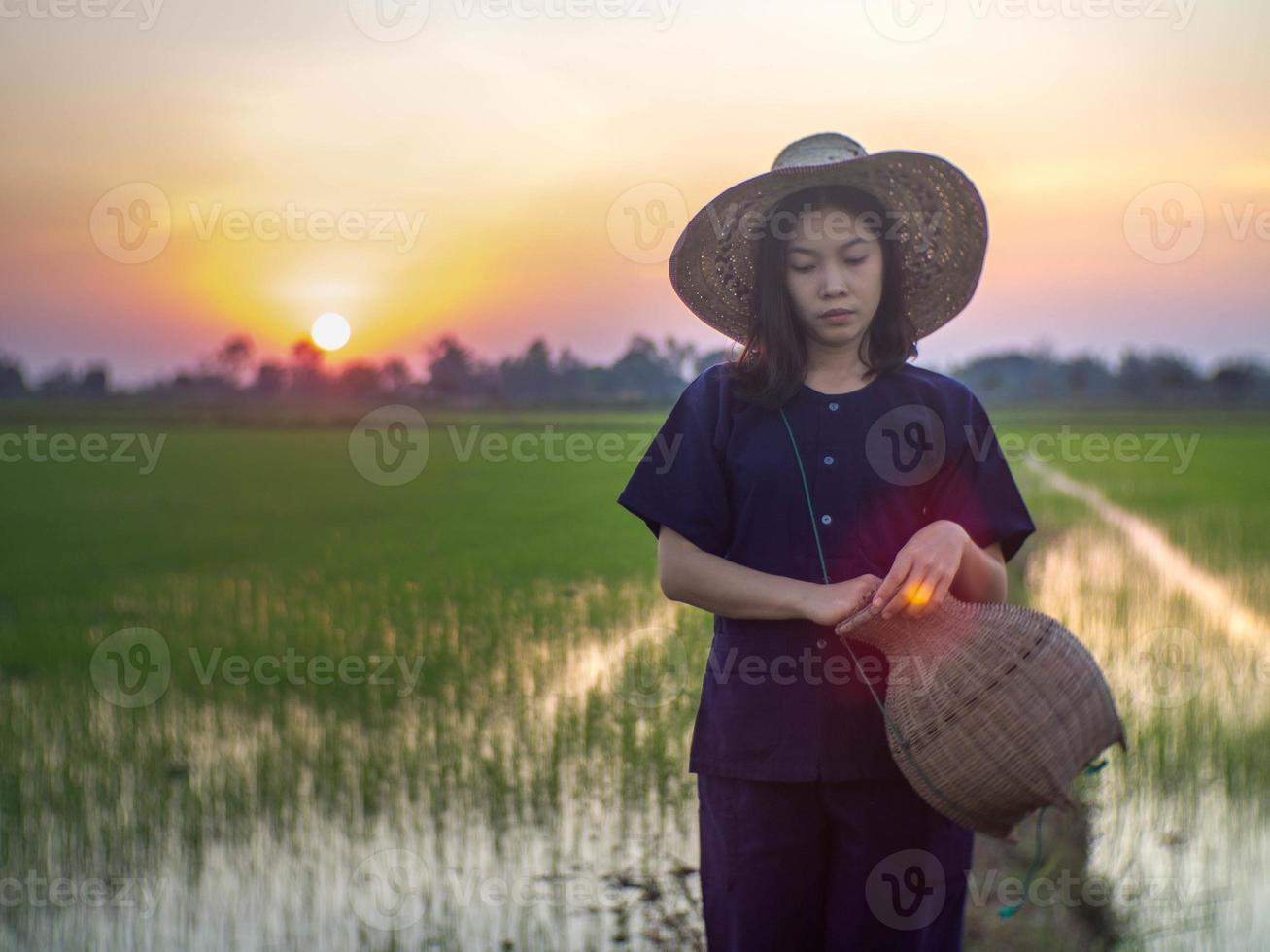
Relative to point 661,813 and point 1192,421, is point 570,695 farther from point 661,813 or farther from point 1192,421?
point 1192,421

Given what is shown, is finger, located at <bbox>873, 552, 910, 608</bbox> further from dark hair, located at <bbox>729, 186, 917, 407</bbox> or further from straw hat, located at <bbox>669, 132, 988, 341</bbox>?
straw hat, located at <bbox>669, 132, 988, 341</bbox>

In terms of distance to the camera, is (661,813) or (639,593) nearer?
(661,813)

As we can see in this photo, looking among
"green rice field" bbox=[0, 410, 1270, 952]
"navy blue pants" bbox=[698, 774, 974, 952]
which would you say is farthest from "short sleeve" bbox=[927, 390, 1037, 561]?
"green rice field" bbox=[0, 410, 1270, 952]

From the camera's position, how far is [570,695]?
4.91 meters

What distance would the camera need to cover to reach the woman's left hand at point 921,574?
1.60m

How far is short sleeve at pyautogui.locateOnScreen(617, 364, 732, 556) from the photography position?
1773 mm

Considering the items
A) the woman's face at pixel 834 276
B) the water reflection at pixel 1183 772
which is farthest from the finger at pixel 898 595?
the water reflection at pixel 1183 772

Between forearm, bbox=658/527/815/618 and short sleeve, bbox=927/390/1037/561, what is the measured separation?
0.83ft

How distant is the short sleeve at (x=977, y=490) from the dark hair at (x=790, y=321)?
14 centimetres

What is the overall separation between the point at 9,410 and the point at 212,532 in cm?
2040

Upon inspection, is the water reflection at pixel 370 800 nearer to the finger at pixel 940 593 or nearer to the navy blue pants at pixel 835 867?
the navy blue pants at pixel 835 867

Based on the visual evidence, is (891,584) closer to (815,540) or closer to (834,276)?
(815,540)

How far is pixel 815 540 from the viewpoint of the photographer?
5.74 feet

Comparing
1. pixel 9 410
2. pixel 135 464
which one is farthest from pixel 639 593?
pixel 9 410
